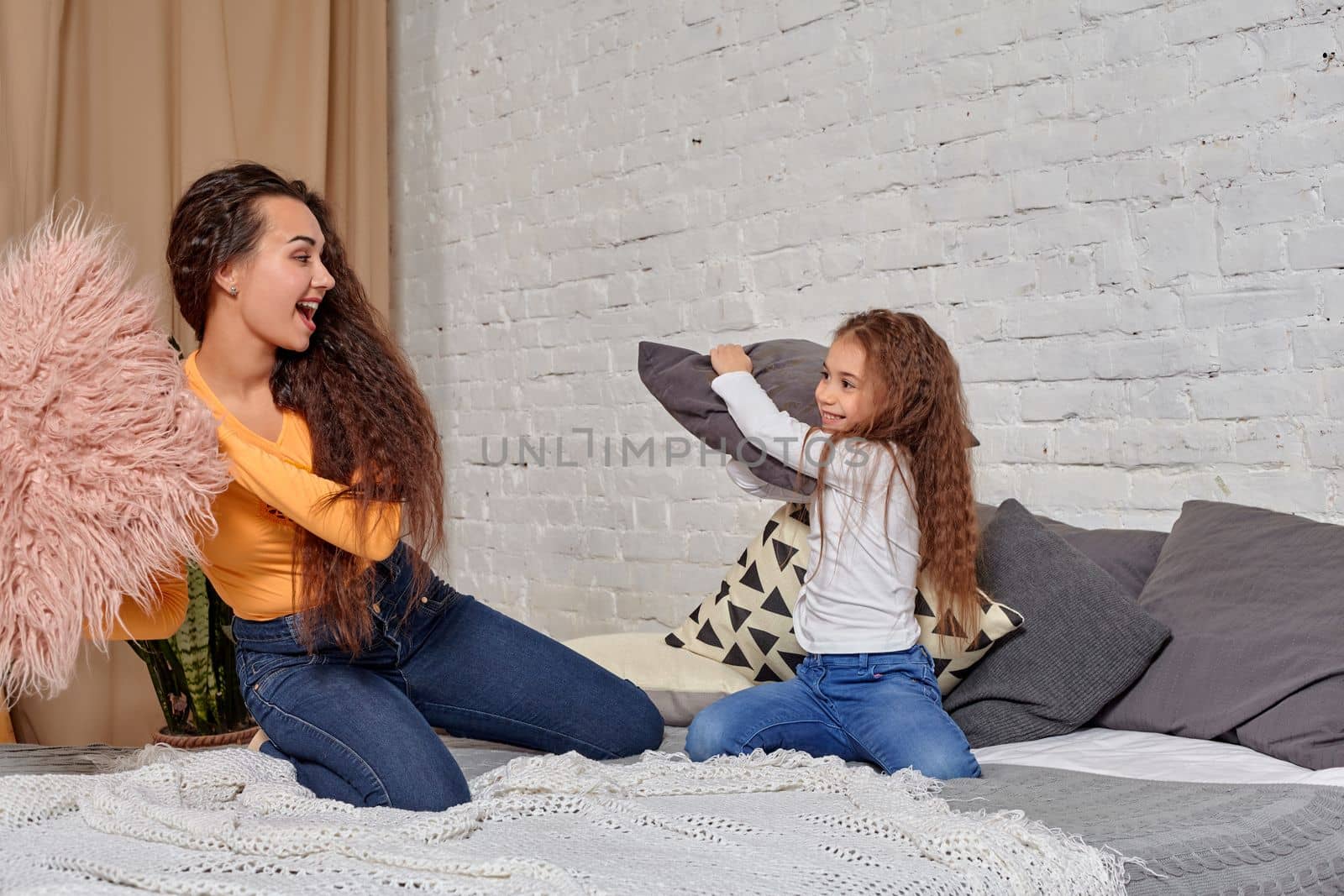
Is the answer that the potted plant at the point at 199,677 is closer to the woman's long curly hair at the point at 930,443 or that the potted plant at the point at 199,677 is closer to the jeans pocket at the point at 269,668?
the jeans pocket at the point at 269,668

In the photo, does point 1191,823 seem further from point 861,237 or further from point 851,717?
point 861,237

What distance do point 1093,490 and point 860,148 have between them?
0.93m

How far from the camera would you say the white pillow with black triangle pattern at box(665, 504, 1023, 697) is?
1915mm

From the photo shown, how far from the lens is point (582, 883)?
1.04 meters

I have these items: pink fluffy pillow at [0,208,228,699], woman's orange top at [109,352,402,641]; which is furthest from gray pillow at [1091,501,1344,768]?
pink fluffy pillow at [0,208,228,699]

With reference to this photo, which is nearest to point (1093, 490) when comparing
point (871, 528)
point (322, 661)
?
point (871, 528)

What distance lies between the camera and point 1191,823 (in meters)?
1.35


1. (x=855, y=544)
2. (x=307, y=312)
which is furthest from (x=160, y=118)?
(x=855, y=544)

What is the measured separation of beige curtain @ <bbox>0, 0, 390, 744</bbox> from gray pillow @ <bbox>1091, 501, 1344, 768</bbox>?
2.31m

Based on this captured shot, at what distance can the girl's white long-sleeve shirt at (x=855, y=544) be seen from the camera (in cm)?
188

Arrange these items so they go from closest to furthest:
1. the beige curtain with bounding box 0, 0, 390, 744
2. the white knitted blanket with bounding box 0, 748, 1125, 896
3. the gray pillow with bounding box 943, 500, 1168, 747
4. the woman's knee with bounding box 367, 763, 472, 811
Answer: the white knitted blanket with bounding box 0, 748, 1125, 896
the woman's knee with bounding box 367, 763, 472, 811
the gray pillow with bounding box 943, 500, 1168, 747
the beige curtain with bounding box 0, 0, 390, 744

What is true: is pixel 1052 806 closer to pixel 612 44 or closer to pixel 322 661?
Result: pixel 322 661

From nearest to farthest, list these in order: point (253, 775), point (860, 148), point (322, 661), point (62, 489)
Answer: point (62, 489) → point (253, 775) → point (322, 661) → point (860, 148)

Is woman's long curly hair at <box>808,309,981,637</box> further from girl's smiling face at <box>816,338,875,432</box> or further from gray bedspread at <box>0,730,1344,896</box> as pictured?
gray bedspread at <box>0,730,1344,896</box>
